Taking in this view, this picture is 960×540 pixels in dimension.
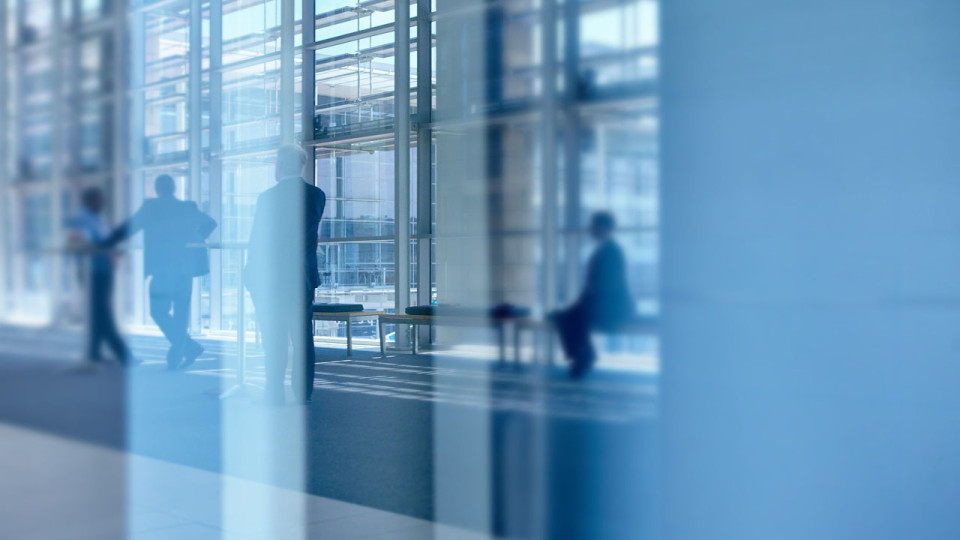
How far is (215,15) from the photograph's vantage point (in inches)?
74.2

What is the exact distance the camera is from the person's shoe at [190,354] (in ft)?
5.76

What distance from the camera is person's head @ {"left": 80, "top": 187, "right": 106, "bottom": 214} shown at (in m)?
1.55

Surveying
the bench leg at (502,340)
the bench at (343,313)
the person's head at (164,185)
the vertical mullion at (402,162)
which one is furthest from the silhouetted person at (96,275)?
the vertical mullion at (402,162)

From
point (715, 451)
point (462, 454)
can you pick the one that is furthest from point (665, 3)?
point (462, 454)

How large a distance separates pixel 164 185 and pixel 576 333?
0.81 metres

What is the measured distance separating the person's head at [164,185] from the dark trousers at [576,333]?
76cm

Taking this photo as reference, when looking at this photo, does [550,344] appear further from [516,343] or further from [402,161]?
[402,161]

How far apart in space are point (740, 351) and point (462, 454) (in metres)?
0.53

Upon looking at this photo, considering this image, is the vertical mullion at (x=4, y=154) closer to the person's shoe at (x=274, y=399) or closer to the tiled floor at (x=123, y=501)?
the tiled floor at (x=123, y=501)

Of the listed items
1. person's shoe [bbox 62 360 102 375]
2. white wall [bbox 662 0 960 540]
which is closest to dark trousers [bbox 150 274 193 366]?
person's shoe [bbox 62 360 102 375]

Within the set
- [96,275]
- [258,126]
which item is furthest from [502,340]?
[258,126]

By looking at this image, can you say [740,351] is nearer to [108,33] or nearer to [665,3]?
[665,3]

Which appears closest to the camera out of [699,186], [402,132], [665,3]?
[665,3]

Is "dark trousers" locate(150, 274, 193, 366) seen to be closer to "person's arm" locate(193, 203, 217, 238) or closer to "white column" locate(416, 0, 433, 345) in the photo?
"person's arm" locate(193, 203, 217, 238)
